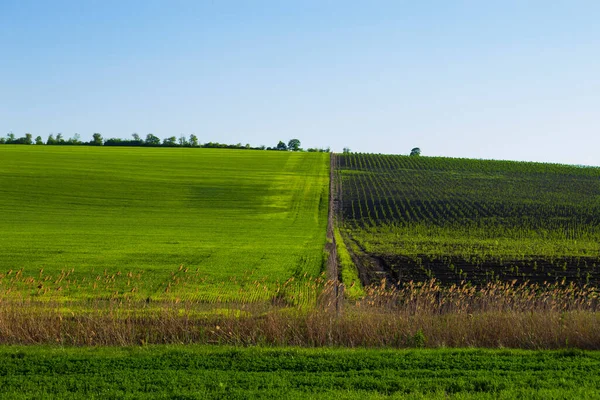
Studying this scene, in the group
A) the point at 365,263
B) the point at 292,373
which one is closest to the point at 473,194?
the point at 365,263

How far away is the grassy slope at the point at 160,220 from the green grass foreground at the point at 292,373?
220 inches

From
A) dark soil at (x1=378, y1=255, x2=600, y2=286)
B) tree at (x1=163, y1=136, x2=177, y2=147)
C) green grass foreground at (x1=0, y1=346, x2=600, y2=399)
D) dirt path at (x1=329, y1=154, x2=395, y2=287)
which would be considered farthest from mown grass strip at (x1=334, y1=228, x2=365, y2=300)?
tree at (x1=163, y1=136, x2=177, y2=147)

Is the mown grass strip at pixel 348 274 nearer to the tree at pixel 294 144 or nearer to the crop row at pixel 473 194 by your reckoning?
the crop row at pixel 473 194

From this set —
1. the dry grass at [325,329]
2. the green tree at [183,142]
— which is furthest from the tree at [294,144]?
the dry grass at [325,329]

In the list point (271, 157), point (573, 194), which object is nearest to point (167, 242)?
point (573, 194)

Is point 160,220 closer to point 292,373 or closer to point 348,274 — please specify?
point 348,274

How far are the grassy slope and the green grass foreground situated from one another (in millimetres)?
5577

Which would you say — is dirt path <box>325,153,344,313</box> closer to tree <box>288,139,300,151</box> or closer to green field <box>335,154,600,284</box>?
green field <box>335,154,600,284</box>

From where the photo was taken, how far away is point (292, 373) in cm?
1062

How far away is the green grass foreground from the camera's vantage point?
968 centimetres

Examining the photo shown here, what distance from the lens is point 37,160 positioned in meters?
73.6

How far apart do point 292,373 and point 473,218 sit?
4045 centimetres

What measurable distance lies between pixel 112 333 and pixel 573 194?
59771 millimetres

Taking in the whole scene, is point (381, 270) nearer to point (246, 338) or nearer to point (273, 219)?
point (246, 338)
